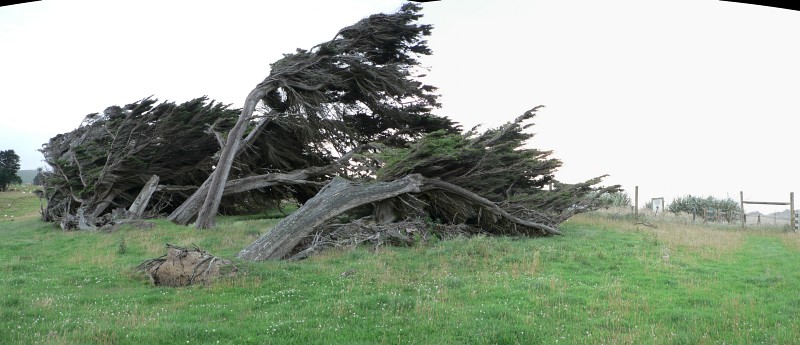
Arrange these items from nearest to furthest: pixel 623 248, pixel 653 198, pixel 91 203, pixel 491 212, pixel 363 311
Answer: pixel 363 311 → pixel 623 248 → pixel 491 212 → pixel 91 203 → pixel 653 198

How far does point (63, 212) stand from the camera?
87.9 feet

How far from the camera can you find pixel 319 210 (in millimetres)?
14078

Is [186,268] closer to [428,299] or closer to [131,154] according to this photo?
[428,299]

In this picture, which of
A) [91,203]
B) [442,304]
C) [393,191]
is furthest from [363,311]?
[91,203]

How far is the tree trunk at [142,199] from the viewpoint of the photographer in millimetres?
24417

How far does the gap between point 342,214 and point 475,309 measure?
29.0ft

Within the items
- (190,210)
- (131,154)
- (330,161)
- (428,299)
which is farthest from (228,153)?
(428,299)

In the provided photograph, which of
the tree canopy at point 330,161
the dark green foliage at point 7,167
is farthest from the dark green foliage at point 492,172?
the dark green foliage at point 7,167

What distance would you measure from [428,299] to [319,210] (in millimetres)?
6912

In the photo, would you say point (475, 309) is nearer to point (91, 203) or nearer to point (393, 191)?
point (393, 191)

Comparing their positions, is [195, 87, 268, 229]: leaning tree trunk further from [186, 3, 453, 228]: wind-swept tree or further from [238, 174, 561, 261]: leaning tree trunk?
[238, 174, 561, 261]: leaning tree trunk

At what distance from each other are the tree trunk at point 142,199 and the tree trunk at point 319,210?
44.0 ft

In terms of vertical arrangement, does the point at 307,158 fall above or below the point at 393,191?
above

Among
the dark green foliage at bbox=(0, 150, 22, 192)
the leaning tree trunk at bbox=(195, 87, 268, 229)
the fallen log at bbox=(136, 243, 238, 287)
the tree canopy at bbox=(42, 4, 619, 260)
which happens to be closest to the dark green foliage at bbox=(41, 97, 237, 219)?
the tree canopy at bbox=(42, 4, 619, 260)
